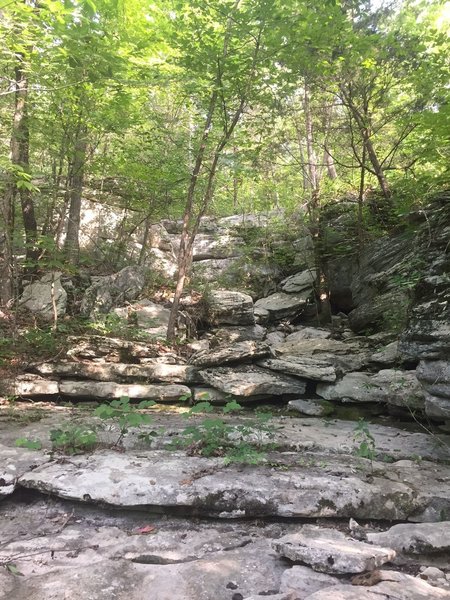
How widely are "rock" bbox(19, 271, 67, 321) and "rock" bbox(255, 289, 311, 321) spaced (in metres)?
5.16

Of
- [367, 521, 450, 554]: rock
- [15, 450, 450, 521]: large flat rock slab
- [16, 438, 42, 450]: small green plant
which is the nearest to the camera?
[367, 521, 450, 554]: rock

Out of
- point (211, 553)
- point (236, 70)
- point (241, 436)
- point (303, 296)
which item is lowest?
point (211, 553)

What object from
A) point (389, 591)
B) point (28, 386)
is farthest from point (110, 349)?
point (389, 591)

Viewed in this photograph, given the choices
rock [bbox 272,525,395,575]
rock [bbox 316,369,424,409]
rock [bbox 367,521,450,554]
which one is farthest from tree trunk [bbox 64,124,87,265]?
rock [bbox 367,521,450,554]

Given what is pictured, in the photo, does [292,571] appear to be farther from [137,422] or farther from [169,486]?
[137,422]

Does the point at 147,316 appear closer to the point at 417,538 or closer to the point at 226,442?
the point at 226,442

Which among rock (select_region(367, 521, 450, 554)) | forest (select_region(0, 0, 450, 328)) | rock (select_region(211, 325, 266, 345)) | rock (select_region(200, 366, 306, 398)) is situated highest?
forest (select_region(0, 0, 450, 328))

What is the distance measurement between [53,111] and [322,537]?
9082mm

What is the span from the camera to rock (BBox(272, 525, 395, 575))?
268 cm

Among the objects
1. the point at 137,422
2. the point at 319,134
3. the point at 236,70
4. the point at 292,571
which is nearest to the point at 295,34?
the point at 236,70

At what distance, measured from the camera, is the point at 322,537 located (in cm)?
312

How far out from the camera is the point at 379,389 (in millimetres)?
6668

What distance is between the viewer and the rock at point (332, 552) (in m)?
2.68

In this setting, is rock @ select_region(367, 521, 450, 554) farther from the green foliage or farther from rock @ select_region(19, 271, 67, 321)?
rock @ select_region(19, 271, 67, 321)
